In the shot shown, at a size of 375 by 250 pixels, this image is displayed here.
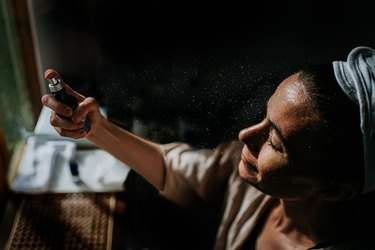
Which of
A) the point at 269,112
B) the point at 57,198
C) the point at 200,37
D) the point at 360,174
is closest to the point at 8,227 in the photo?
the point at 57,198


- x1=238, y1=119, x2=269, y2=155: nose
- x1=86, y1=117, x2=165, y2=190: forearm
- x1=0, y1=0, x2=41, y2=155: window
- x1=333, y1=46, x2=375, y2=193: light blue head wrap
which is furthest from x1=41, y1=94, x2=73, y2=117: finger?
x1=0, y1=0, x2=41, y2=155: window

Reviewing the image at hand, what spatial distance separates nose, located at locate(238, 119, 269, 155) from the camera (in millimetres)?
1188

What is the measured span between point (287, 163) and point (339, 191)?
14 centimetres

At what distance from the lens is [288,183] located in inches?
48.8

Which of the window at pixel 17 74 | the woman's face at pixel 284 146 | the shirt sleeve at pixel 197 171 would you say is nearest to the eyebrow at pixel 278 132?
the woman's face at pixel 284 146

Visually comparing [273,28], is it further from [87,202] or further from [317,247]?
[87,202]

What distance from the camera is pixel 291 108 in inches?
42.8

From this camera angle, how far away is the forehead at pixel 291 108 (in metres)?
1.07

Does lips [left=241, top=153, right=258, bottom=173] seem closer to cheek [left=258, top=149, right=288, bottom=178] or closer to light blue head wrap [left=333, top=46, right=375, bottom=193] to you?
cheek [left=258, top=149, right=288, bottom=178]

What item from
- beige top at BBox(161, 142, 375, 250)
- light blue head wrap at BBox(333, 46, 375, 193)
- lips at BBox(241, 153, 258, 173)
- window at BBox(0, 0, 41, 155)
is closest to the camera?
light blue head wrap at BBox(333, 46, 375, 193)

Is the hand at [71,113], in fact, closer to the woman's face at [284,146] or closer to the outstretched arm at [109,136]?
the outstretched arm at [109,136]

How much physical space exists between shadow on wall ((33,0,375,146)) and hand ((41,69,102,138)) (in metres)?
0.19

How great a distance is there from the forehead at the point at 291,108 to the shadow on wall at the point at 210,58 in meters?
0.08

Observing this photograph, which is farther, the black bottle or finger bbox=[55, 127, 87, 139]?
finger bbox=[55, 127, 87, 139]
